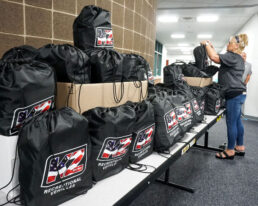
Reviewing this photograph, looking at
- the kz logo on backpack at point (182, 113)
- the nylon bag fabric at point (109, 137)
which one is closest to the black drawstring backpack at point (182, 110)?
the kz logo on backpack at point (182, 113)

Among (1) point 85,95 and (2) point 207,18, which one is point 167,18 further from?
(1) point 85,95

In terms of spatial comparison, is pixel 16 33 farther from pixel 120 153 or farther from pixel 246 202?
pixel 246 202

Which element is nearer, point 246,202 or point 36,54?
point 36,54

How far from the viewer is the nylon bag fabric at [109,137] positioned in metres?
0.94

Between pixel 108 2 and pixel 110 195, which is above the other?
pixel 108 2

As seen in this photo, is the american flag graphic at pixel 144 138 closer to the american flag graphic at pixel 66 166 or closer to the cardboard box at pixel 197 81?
the american flag graphic at pixel 66 166

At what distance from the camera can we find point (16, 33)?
6.76 ft

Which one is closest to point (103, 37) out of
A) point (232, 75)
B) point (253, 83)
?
point (232, 75)

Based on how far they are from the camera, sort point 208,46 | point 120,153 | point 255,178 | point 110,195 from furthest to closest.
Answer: point 208,46 < point 255,178 < point 120,153 < point 110,195

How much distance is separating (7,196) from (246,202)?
1.88 metres

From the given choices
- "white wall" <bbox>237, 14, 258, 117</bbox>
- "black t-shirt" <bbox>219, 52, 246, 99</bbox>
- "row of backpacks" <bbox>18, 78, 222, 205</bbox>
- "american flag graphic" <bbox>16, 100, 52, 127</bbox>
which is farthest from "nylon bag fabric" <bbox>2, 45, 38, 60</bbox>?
"white wall" <bbox>237, 14, 258, 117</bbox>

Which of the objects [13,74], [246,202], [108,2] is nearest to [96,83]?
[13,74]

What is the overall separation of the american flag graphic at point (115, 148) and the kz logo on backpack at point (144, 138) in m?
0.10

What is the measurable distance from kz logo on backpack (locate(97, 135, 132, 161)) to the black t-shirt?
1.88 m
